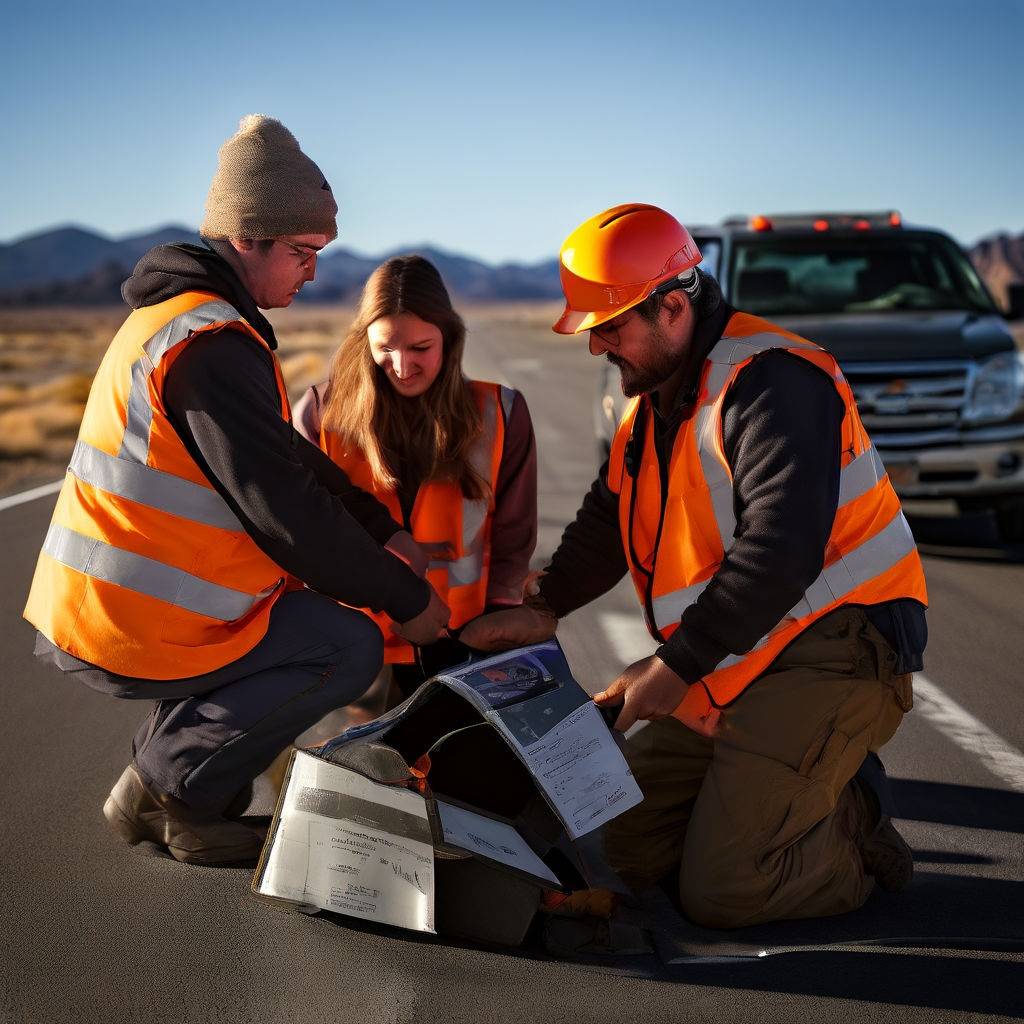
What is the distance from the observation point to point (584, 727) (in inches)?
134

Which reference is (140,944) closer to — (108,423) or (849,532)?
(108,423)

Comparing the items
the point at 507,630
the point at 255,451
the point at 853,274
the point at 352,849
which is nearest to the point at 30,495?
the point at 853,274

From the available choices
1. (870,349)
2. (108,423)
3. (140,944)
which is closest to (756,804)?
(140,944)

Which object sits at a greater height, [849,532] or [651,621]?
[849,532]

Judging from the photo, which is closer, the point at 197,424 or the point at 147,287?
the point at 197,424

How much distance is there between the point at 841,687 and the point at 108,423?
2.22 meters

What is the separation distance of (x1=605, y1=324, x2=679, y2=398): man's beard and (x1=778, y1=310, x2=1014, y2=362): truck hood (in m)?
4.65

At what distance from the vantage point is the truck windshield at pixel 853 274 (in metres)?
9.19

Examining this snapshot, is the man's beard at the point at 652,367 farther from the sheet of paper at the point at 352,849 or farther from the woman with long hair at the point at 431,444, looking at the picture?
the sheet of paper at the point at 352,849

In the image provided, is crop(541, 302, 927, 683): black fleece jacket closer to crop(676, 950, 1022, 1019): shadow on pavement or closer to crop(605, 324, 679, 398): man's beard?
crop(605, 324, 679, 398): man's beard

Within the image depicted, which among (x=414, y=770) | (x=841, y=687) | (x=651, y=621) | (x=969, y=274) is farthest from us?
(x=969, y=274)

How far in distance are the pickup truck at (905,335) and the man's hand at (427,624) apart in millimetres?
4536

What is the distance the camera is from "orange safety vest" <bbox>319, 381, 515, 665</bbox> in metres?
4.68

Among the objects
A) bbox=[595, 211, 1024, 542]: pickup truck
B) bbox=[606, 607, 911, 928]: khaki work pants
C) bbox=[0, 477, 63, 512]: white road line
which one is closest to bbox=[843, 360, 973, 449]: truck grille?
bbox=[595, 211, 1024, 542]: pickup truck
